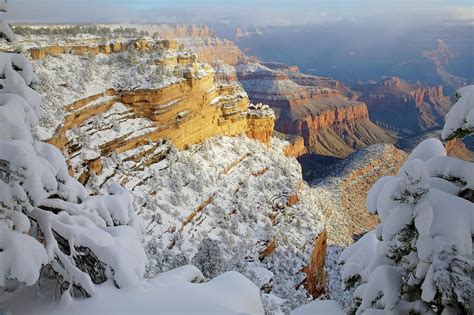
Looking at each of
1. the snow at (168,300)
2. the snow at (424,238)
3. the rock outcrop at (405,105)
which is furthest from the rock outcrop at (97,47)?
the rock outcrop at (405,105)

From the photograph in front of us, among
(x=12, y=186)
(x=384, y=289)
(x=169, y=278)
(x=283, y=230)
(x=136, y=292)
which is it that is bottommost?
(x=283, y=230)

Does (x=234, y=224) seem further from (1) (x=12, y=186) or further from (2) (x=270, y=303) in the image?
(1) (x=12, y=186)

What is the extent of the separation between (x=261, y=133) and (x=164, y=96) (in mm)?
13524

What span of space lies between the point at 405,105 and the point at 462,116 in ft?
522

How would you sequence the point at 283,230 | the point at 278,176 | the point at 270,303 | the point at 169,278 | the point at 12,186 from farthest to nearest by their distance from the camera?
1. the point at 278,176
2. the point at 283,230
3. the point at 270,303
4. the point at 169,278
5. the point at 12,186

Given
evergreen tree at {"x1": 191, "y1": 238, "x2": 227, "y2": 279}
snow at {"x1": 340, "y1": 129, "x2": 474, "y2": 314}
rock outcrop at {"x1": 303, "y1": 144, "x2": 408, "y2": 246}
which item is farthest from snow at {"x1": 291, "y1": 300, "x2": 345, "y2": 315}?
rock outcrop at {"x1": 303, "y1": 144, "x2": 408, "y2": 246}

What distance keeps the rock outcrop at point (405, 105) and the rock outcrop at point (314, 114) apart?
28.8 m

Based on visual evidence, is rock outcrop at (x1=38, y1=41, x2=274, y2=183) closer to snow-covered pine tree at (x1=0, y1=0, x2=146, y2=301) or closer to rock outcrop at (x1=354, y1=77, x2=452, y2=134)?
snow-covered pine tree at (x1=0, y1=0, x2=146, y2=301)

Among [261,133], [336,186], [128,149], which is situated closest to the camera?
[128,149]

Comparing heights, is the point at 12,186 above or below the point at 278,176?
above

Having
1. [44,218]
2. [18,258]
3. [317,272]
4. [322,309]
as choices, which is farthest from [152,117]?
[18,258]

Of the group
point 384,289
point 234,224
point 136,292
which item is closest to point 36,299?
point 136,292

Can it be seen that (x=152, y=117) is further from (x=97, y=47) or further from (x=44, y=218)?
(x=44, y=218)

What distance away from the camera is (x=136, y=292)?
17.5 feet
